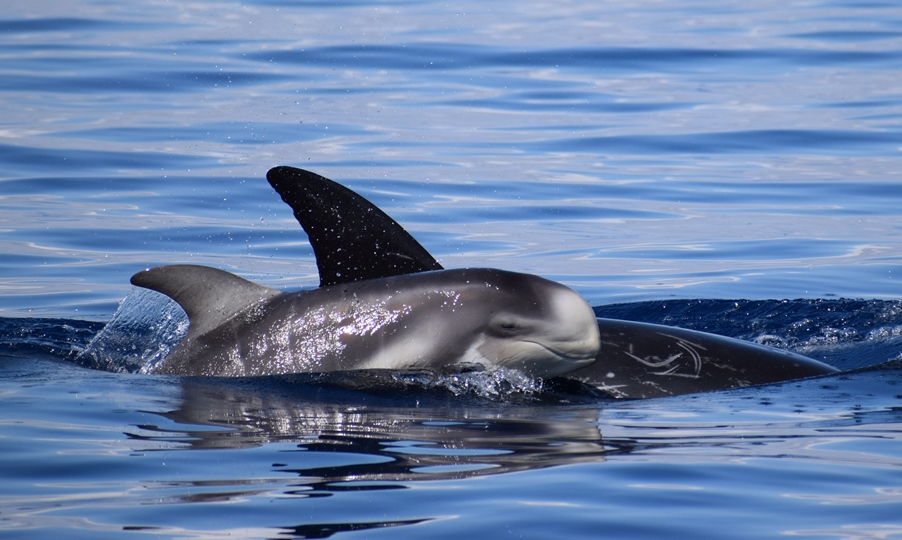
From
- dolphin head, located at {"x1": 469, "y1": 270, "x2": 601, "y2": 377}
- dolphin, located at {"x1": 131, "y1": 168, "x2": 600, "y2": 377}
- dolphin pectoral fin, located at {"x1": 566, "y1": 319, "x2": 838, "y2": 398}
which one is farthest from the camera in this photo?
dolphin pectoral fin, located at {"x1": 566, "y1": 319, "x2": 838, "y2": 398}

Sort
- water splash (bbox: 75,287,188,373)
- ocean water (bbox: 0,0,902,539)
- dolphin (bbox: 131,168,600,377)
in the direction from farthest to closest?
water splash (bbox: 75,287,188,373) < dolphin (bbox: 131,168,600,377) < ocean water (bbox: 0,0,902,539)

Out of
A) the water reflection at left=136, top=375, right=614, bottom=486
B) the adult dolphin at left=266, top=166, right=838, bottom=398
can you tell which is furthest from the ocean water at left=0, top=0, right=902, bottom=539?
the adult dolphin at left=266, top=166, right=838, bottom=398

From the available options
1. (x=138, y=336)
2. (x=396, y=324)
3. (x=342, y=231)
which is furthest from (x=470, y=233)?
(x=396, y=324)

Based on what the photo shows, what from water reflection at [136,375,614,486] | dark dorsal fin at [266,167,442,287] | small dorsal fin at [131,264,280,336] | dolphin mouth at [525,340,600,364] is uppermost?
dark dorsal fin at [266,167,442,287]

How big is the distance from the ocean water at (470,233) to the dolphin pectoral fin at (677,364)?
0.82 feet

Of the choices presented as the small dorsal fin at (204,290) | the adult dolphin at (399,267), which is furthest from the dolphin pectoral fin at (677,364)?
the small dorsal fin at (204,290)

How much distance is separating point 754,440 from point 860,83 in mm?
19756

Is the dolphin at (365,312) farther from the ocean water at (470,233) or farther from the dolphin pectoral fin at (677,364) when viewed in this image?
the dolphin pectoral fin at (677,364)

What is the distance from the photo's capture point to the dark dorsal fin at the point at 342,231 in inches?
338

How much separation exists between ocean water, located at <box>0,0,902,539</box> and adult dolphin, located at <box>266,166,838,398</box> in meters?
0.28

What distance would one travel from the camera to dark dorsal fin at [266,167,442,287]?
8594mm

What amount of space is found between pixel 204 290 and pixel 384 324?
3.95ft

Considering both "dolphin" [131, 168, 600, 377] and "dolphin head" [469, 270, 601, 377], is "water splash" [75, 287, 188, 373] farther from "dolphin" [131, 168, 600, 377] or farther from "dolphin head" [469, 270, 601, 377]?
"dolphin head" [469, 270, 601, 377]

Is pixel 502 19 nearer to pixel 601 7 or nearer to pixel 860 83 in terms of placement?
pixel 601 7
